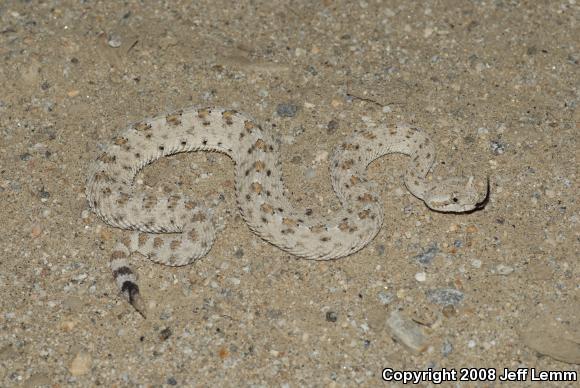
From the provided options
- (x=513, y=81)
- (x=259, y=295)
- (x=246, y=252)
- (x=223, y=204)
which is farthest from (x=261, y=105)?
(x=513, y=81)

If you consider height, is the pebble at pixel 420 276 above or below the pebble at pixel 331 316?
above

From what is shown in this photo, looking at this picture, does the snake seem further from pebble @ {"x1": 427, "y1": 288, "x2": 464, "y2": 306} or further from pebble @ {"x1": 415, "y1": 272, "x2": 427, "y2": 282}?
pebble @ {"x1": 427, "y1": 288, "x2": 464, "y2": 306}

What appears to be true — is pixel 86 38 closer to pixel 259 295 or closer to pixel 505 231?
pixel 259 295

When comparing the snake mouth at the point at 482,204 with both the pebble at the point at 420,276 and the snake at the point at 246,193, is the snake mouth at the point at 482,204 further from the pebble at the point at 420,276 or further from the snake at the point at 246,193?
the pebble at the point at 420,276

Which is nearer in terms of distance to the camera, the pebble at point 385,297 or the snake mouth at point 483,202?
the pebble at point 385,297

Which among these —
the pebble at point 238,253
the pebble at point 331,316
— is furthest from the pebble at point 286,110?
the pebble at point 331,316

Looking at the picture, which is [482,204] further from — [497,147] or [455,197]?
[497,147]

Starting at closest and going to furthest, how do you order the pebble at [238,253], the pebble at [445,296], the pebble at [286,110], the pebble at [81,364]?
the pebble at [81,364] → the pebble at [445,296] → the pebble at [238,253] → the pebble at [286,110]

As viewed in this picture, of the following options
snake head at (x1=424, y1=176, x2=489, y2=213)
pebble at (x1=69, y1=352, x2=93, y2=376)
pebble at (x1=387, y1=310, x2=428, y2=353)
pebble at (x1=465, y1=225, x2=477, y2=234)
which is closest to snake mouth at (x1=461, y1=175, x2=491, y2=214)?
snake head at (x1=424, y1=176, x2=489, y2=213)
